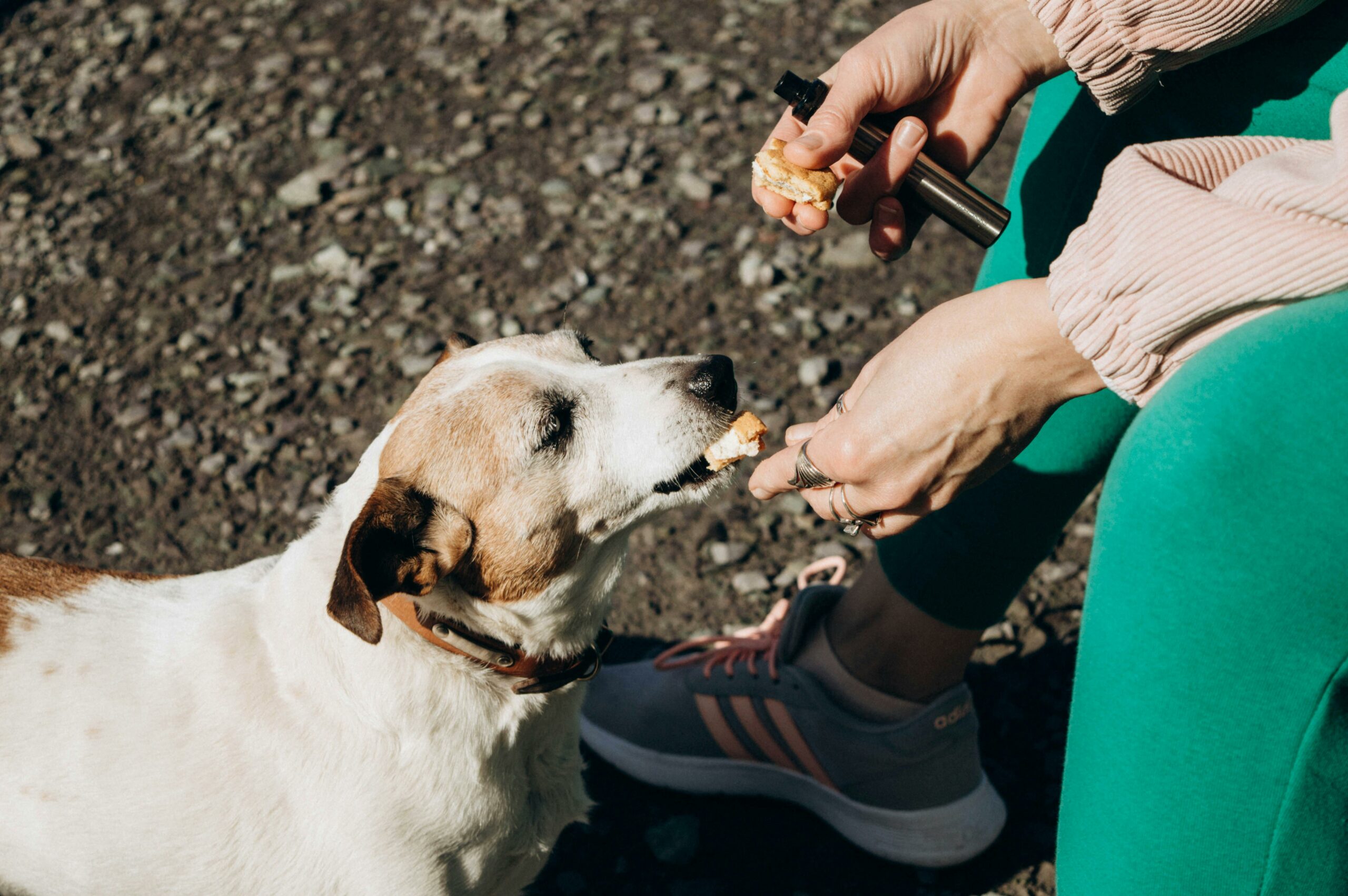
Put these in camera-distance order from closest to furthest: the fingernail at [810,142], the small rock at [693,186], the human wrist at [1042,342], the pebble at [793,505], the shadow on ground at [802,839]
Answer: the human wrist at [1042,342], the fingernail at [810,142], the shadow on ground at [802,839], the pebble at [793,505], the small rock at [693,186]

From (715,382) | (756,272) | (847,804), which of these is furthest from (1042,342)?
(756,272)

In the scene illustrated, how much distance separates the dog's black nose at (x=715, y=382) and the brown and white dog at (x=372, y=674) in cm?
1

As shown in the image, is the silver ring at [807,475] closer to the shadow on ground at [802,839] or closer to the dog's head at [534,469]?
the dog's head at [534,469]

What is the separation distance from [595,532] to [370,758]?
2.23 feet

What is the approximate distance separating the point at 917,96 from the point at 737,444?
0.91 m

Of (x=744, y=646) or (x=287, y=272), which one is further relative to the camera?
(x=287, y=272)

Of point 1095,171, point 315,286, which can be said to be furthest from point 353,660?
point 315,286

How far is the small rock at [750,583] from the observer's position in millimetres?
3260

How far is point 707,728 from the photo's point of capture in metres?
2.77

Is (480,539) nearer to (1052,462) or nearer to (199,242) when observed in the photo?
(1052,462)

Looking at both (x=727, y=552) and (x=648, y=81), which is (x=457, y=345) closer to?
(x=727, y=552)

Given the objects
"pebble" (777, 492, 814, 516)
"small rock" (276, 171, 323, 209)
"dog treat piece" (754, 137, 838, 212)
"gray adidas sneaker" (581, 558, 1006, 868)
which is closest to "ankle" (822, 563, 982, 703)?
"gray adidas sneaker" (581, 558, 1006, 868)

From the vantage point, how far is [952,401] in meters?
1.67

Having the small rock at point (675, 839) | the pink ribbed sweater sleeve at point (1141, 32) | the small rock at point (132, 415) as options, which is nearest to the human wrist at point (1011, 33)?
the pink ribbed sweater sleeve at point (1141, 32)
